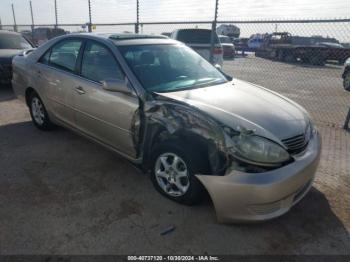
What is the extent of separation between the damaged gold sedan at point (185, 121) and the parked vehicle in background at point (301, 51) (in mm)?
12688

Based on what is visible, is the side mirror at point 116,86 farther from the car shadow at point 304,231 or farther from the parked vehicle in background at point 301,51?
the parked vehicle in background at point 301,51

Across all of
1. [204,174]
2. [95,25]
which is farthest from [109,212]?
[95,25]

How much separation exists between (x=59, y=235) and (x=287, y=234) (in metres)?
2.01

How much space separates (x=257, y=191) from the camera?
2.52 meters

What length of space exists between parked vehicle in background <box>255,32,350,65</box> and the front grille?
42.2 feet

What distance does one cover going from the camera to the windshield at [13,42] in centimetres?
880

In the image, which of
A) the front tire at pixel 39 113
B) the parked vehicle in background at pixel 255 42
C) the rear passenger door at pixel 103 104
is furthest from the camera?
the parked vehicle in background at pixel 255 42

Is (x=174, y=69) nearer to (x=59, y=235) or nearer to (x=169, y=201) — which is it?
(x=169, y=201)

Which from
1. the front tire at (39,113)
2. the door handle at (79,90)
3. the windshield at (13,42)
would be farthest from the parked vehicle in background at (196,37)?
the door handle at (79,90)

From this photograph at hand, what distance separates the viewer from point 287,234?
2.81 metres

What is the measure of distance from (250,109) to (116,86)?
137cm

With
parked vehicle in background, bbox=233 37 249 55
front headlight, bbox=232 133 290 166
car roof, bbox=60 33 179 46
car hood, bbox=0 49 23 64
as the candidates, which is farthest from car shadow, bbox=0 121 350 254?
parked vehicle in background, bbox=233 37 249 55

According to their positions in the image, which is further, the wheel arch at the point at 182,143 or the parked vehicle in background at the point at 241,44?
the parked vehicle in background at the point at 241,44

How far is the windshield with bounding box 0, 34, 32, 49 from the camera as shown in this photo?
8.80 meters
